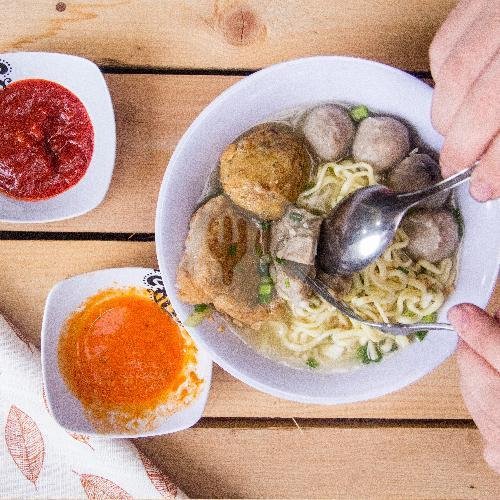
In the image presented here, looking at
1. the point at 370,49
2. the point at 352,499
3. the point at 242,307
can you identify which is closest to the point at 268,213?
the point at 242,307

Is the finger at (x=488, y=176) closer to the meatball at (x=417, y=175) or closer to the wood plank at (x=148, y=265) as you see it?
the meatball at (x=417, y=175)

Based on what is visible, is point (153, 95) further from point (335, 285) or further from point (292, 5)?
point (335, 285)

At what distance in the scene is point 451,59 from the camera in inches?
50.9

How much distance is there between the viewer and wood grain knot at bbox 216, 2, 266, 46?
5.78 feet

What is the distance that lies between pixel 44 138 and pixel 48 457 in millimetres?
936

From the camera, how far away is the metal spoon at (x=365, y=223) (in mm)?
1540

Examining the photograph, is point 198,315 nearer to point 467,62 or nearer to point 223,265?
point 223,265

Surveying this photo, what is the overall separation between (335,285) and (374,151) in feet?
1.26

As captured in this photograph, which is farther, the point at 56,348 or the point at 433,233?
the point at 56,348

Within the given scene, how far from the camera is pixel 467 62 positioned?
1.27 meters

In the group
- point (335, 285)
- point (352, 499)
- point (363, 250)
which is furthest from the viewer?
point (352, 499)

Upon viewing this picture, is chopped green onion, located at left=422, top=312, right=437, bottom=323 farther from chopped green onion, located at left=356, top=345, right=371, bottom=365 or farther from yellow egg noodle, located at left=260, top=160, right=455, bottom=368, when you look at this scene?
chopped green onion, located at left=356, top=345, right=371, bottom=365

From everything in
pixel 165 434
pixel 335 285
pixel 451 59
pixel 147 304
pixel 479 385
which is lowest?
pixel 165 434

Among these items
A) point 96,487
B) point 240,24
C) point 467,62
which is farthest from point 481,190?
point 96,487
